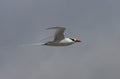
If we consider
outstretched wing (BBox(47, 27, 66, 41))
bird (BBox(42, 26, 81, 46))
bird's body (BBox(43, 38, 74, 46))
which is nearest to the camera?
bird's body (BBox(43, 38, 74, 46))

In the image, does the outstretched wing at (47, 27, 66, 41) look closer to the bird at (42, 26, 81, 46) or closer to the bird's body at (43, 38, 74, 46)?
the bird at (42, 26, 81, 46)

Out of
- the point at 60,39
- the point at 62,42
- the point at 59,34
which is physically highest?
the point at 59,34

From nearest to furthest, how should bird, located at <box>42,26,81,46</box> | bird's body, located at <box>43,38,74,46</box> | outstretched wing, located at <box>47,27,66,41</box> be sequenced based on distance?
bird's body, located at <box>43,38,74,46</box> → bird, located at <box>42,26,81,46</box> → outstretched wing, located at <box>47,27,66,41</box>

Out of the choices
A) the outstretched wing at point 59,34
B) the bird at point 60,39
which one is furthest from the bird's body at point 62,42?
the outstretched wing at point 59,34

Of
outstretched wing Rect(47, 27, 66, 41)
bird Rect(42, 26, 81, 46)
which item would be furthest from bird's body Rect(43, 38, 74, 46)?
outstretched wing Rect(47, 27, 66, 41)

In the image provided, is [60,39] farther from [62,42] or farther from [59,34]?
[59,34]

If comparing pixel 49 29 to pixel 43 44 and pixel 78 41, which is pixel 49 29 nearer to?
pixel 43 44

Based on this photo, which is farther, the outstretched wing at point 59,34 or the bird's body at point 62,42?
the outstretched wing at point 59,34

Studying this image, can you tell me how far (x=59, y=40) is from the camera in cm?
10719

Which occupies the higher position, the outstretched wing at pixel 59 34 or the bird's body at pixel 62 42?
the outstretched wing at pixel 59 34

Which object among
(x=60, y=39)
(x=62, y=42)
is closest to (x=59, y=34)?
(x=60, y=39)

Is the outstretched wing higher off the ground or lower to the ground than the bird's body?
higher

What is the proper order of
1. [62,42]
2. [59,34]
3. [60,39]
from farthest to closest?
[59,34] → [60,39] → [62,42]

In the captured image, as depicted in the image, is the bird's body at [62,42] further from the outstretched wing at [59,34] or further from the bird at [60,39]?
the outstretched wing at [59,34]
